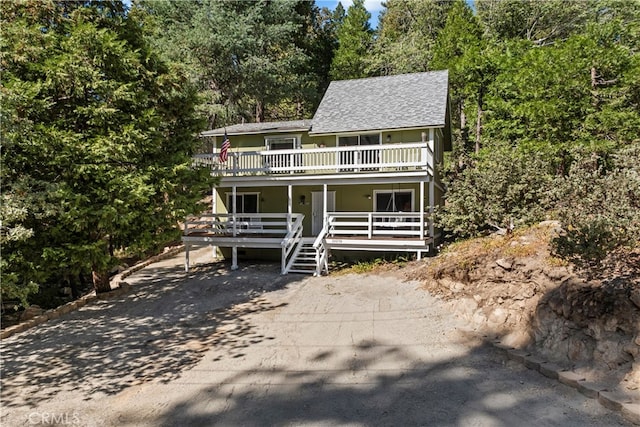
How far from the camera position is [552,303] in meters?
6.75

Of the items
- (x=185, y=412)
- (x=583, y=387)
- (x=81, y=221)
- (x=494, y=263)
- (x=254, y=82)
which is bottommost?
(x=185, y=412)

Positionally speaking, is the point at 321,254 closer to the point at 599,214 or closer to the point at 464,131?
the point at 599,214

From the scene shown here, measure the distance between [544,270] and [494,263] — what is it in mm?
1364

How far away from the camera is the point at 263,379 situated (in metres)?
6.31

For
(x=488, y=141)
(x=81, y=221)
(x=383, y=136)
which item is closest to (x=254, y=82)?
(x=383, y=136)

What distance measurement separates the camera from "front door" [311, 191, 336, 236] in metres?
16.6

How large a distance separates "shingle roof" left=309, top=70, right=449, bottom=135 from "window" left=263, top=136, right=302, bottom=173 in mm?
1450

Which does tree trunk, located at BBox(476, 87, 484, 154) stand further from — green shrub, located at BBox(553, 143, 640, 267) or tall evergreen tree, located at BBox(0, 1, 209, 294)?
tall evergreen tree, located at BBox(0, 1, 209, 294)

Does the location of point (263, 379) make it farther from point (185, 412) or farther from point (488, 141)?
point (488, 141)

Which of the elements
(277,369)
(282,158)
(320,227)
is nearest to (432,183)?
(320,227)

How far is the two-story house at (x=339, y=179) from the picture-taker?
534 inches

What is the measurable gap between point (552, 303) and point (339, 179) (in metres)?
8.80

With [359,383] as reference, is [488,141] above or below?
above

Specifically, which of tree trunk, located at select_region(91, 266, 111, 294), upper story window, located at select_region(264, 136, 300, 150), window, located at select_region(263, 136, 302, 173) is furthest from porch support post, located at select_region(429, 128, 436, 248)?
tree trunk, located at select_region(91, 266, 111, 294)
